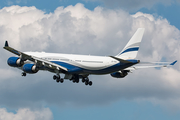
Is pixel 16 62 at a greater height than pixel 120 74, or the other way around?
pixel 120 74

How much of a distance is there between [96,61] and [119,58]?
6.90 metres

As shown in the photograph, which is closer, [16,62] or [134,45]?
[134,45]

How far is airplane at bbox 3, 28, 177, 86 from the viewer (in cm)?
8044

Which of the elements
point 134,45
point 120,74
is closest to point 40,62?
point 120,74

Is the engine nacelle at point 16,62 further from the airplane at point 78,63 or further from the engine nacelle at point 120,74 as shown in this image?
the engine nacelle at point 120,74

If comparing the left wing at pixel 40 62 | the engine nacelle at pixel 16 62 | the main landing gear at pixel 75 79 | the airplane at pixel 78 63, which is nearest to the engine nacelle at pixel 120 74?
the airplane at pixel 78 63

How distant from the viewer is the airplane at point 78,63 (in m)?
80.4

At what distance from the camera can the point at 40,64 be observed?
84750 mm

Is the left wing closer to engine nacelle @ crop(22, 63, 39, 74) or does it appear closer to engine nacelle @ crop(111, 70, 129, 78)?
engine nacelle @ crop(22, 63, 39, 74)

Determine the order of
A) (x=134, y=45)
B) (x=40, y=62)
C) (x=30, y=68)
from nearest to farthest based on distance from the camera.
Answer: (x=134, y=45), (x=40, y=62), (x=30, y=68)

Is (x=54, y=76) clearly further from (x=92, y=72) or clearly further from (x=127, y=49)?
(x=127, y=49)

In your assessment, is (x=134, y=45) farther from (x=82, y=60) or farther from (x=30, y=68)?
(x=30, y=68)

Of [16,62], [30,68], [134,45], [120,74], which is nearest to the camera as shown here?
[134,45]

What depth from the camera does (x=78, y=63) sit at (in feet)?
279
